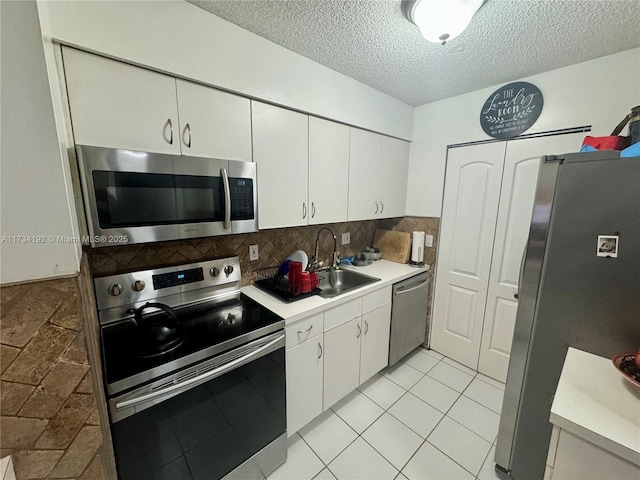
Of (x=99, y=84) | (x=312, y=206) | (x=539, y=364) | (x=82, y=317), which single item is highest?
(x=99, y=84)

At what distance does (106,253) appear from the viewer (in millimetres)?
1283

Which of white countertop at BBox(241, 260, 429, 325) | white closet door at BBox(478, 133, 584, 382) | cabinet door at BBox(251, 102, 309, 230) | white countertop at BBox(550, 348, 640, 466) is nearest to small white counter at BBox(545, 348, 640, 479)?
white countertop at BBox(550, 348, 640, 466)

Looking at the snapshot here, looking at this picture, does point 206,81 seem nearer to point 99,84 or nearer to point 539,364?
point 99,84

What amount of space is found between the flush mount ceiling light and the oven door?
5.33 ft

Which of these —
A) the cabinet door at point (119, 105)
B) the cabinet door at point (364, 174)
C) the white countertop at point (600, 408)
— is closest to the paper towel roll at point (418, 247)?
the cabinet door at point (364, 174)

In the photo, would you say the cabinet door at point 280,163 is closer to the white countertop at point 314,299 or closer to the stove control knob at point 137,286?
the white countertop at point 314,299

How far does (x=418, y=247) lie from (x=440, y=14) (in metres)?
1.71

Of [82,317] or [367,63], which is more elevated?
[367,63]

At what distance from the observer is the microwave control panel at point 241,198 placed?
131 centimetres

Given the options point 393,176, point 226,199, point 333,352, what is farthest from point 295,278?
point 393,176

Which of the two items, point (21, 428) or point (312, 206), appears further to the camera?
point (312, 206)

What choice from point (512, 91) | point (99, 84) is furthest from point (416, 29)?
point (99, 84)

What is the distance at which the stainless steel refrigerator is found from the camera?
96cm

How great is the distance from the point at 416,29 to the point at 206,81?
108 centimetres
